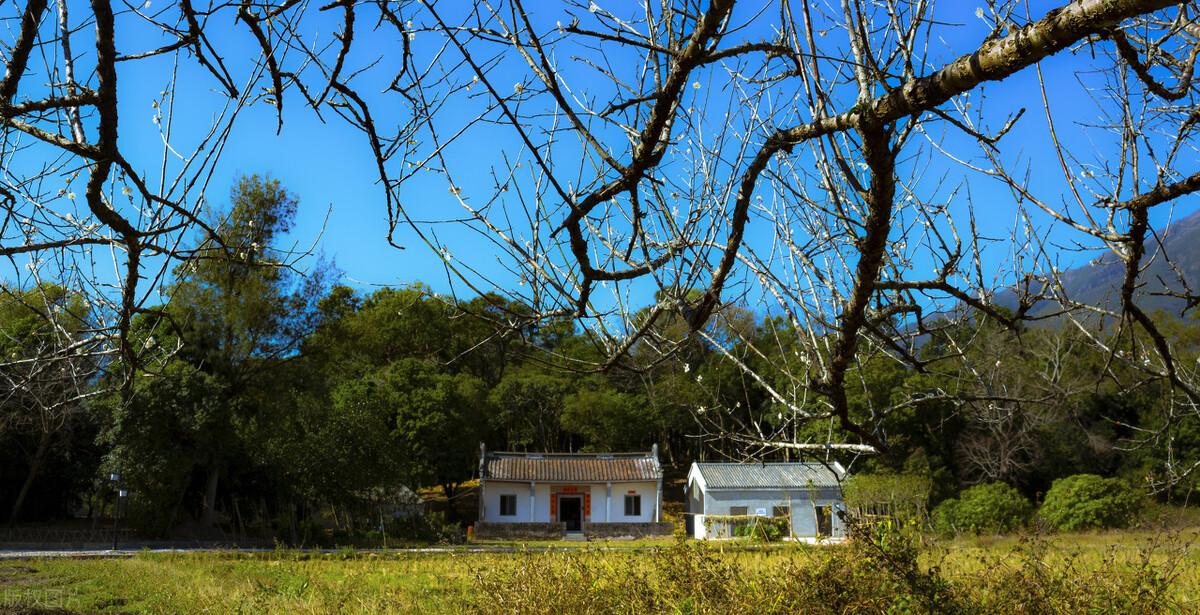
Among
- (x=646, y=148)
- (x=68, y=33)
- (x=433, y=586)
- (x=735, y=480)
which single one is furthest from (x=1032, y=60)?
(x=735, y=480)

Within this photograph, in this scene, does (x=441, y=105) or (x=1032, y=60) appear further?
(x=441, y=105)

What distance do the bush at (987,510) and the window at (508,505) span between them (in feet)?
45.1

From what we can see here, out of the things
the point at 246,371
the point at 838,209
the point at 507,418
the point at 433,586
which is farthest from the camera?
the point at 507,418

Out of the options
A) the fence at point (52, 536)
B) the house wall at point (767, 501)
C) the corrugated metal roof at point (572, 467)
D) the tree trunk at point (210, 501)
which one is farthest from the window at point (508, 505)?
the fence at point (52, 536)

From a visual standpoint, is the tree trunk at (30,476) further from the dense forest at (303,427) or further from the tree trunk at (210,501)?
the tree trunk at (210,501)

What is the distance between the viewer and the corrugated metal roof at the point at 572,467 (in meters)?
28.6

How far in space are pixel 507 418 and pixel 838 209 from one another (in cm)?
3105

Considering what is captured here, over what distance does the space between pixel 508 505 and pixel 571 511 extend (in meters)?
2.45

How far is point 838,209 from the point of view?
273 cm

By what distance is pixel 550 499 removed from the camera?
29.4 metres

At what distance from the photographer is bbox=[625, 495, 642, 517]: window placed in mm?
29406

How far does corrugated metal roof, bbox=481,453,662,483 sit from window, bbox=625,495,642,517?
0.94m

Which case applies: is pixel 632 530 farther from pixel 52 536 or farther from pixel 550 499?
pixel 52 536

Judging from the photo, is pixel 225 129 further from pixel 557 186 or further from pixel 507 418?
pixel 507 418
